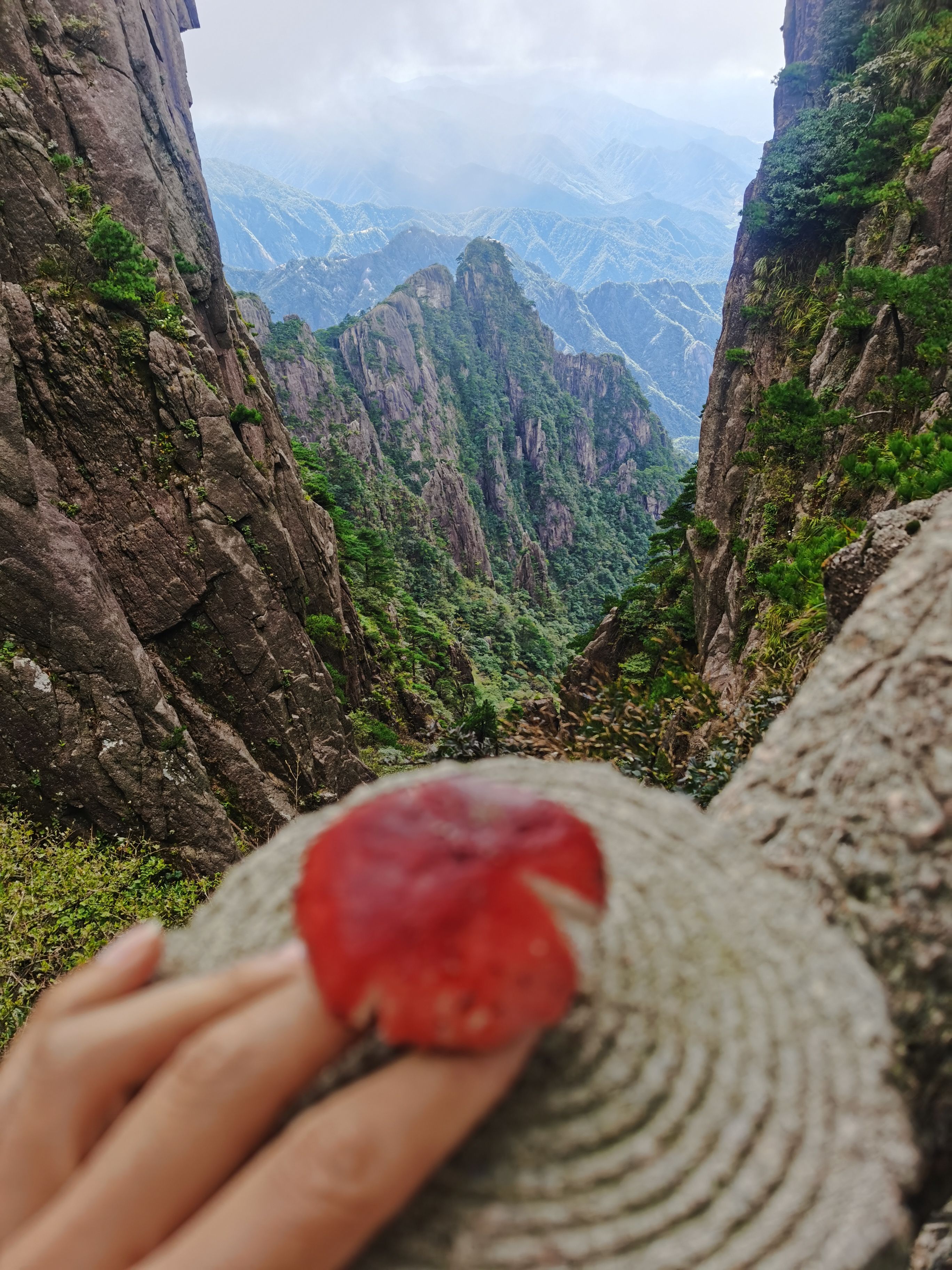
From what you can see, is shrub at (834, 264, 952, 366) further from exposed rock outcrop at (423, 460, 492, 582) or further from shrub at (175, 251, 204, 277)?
exposed rock outcrop at (423, 460, 492, 582)

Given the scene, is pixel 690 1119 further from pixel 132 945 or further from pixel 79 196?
pixel 79 196

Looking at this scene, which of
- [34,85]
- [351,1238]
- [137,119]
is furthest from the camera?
[137,119]

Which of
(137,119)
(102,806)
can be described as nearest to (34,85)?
(137,119)

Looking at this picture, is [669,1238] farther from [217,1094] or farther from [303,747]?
[303,747]

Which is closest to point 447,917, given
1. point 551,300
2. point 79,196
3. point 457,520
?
point 79,196

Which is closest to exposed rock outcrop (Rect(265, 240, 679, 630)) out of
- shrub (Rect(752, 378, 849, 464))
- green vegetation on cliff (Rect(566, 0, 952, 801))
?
green vegetation on cliff (Rect(566, 0, 952, 801))

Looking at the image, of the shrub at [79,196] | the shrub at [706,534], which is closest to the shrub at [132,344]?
the shrub at [79,196]
